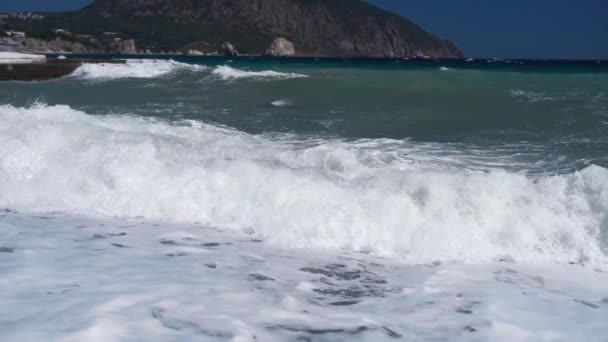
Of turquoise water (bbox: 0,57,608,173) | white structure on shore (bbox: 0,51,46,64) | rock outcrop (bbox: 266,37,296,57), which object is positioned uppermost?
rock outcrop (bbox: 266,37,296,57)

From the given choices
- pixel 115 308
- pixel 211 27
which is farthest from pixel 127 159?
pixel 211 27

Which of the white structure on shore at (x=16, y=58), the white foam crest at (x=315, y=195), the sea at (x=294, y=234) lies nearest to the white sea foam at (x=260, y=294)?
the sea at (x=294, y=234)

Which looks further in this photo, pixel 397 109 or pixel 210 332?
pixel 397 109

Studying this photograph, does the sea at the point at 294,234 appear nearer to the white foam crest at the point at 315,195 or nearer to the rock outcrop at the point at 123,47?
the white foam crest at the point at 315,195

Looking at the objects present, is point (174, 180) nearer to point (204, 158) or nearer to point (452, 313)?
point (204, 158)

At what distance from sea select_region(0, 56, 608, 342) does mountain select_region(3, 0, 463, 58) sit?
136 m

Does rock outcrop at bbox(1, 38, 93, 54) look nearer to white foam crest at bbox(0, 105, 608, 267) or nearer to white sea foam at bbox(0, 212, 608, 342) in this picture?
white foam crest at bbox(0, 105, 608, 267)

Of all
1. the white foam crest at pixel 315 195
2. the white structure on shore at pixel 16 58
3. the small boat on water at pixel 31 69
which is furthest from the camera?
the white structure on shore at pixel 16 58

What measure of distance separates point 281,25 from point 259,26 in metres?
6.53

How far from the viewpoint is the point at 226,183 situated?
7840 mm

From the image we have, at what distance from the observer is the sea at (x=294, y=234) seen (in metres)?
4.35

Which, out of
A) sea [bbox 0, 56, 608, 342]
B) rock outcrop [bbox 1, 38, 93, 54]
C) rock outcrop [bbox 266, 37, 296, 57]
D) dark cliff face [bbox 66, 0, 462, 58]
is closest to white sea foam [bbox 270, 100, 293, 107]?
sea [bbox 0, 56, 608, 342]

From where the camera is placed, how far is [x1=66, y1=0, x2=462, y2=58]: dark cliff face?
152 meters

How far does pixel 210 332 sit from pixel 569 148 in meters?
8.55
